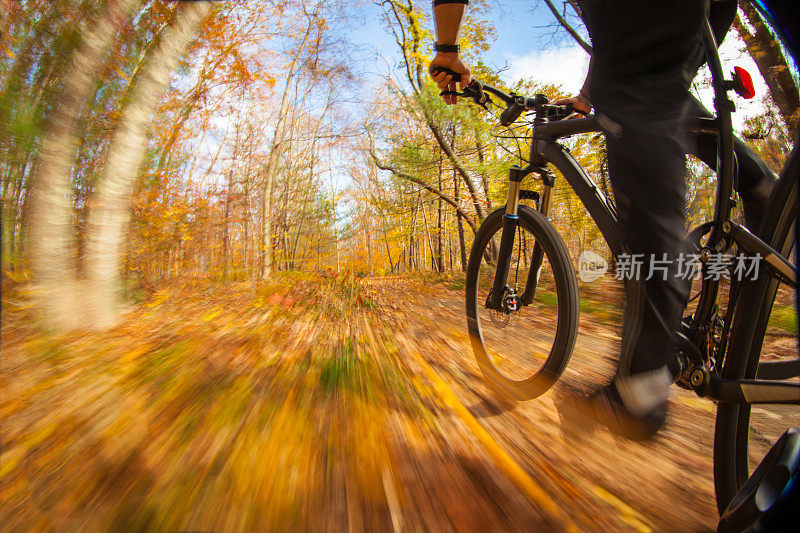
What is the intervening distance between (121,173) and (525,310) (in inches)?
142

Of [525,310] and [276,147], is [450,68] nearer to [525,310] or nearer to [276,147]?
[525,310]

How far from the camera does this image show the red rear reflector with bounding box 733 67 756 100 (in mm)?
949

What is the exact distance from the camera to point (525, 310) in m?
1.86

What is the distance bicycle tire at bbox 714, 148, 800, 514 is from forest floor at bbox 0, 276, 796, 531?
0.13m

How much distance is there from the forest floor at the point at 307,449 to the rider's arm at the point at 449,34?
1458 millimetres

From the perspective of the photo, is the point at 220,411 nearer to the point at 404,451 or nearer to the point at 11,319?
the point at 404,451

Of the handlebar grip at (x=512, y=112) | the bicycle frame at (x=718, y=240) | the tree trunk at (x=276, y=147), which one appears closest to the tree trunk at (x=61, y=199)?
the handlebar grip at (x=512, y=112)

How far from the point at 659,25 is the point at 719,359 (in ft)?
3.21

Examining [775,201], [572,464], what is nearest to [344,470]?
[572,464]

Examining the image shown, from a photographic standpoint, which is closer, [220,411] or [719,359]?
[719,359]

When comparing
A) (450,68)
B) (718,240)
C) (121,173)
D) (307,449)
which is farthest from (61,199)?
(718,240)

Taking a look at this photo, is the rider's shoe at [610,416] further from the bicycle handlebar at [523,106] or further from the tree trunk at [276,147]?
the tree trunk at [276,147]

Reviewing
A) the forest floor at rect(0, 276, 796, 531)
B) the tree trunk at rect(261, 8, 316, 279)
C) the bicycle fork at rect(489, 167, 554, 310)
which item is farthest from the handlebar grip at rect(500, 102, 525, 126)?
the tree trunk at rect(261, 8, 316, 279)

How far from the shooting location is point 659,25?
34.8 inches
